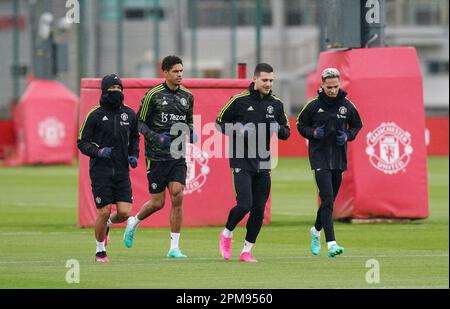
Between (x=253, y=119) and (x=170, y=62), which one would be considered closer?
(x=253, y=119)

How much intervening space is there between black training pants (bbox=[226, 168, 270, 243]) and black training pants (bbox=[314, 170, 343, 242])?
679 millimetres

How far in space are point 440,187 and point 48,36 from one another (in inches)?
687

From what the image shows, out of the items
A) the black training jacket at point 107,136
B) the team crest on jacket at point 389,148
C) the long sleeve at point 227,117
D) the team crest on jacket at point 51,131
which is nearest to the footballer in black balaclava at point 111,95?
the black training jacket at point 107,136

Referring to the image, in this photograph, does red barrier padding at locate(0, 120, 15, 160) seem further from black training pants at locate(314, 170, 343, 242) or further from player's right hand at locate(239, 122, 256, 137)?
player's right hand at locate(239, 122, 256, 137)

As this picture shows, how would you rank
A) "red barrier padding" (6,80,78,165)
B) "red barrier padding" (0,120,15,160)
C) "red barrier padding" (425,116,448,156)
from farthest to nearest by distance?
"red barrier padding" (0,120,15,160) < "red barrier padding" (425,116,448,156) < "red barrier padding" (6,80,78,165)

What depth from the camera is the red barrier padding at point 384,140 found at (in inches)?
884

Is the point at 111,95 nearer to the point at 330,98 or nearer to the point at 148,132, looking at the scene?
the point at 148,132

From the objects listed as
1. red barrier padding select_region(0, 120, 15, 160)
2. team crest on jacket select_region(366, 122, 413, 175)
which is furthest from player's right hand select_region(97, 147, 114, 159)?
red barrier padding select_region(0, 120, 15, 160)

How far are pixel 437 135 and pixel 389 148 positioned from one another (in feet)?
95.7

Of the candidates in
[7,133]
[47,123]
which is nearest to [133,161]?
[47,123]

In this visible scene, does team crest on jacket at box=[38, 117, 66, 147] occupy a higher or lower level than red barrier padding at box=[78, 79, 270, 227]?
lower

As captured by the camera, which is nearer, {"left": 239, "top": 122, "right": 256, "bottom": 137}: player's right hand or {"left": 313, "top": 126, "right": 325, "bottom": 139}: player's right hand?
{"left": 239, "top": 122, "right": 256, "bottom": 137}: player's right hand

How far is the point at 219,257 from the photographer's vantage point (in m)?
17.0

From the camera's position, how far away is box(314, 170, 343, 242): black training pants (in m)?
16.7
